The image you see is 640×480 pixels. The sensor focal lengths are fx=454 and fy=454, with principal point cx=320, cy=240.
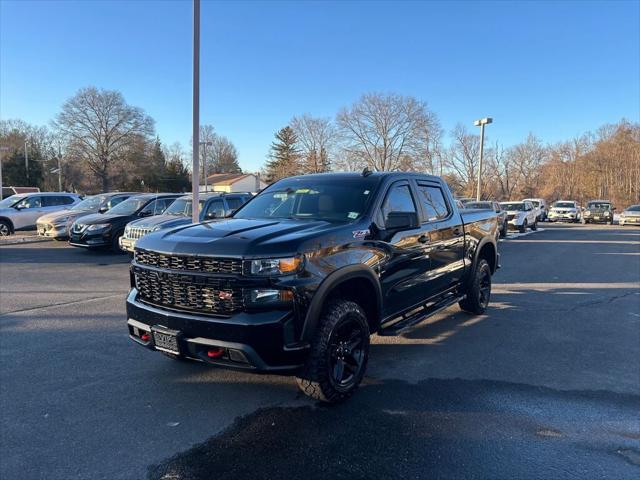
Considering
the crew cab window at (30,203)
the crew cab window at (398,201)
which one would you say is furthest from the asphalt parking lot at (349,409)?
the crew cab window at (30,203)

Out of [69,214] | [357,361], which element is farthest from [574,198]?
[357,361]

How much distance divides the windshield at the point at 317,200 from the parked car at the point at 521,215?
22253 millimetres

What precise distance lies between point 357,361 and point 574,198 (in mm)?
70237

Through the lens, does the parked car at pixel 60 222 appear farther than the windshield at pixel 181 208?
Yes

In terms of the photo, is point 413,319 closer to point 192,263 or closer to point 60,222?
point 192,263

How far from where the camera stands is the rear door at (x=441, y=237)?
5332 mm

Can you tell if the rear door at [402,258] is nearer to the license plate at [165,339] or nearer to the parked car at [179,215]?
the license plate at [165,339]

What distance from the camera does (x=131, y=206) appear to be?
14469 mm

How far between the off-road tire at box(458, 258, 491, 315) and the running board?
490 millimetres

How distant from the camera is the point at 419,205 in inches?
208

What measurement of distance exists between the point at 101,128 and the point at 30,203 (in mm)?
46579

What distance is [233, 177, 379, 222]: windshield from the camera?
4492 mm

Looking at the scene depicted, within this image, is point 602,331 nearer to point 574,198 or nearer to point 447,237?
point 447,237

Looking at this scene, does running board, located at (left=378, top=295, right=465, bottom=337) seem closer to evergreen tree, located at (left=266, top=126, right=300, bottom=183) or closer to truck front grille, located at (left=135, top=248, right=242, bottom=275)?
truck front grille, located at (left=135, top=248, right=242, bottom=275)
